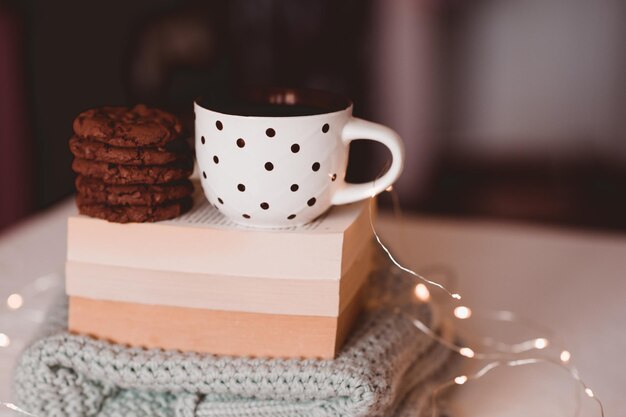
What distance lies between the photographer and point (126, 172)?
23.9 inches

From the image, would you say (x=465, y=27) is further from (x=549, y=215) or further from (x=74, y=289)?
(x=74, y=289)

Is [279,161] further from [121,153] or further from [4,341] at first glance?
[4,341]

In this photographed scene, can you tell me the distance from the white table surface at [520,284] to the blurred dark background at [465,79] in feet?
2.59

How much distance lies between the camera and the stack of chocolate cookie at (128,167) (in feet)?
1.99

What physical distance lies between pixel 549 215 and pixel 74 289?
1507 millimetres

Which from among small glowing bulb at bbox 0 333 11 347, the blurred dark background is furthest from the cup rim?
the blurred dark background

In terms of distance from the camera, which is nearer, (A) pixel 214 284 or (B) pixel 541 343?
(A) pixel 214 284

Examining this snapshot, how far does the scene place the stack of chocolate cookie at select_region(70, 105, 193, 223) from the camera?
23.8 inches

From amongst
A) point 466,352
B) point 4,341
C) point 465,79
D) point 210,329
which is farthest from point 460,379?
point 465,79

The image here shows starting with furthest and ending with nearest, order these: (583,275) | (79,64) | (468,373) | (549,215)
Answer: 1. (549,215)
2. (79,64)
3. (583,275)
4. (468,373)

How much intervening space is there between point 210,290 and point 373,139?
0.18 m

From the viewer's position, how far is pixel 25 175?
152 centimetres

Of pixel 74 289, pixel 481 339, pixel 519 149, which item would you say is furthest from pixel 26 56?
pixel 519 149

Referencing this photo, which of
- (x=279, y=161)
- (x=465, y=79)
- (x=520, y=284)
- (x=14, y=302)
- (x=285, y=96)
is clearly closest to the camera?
(x=279, y=161)
